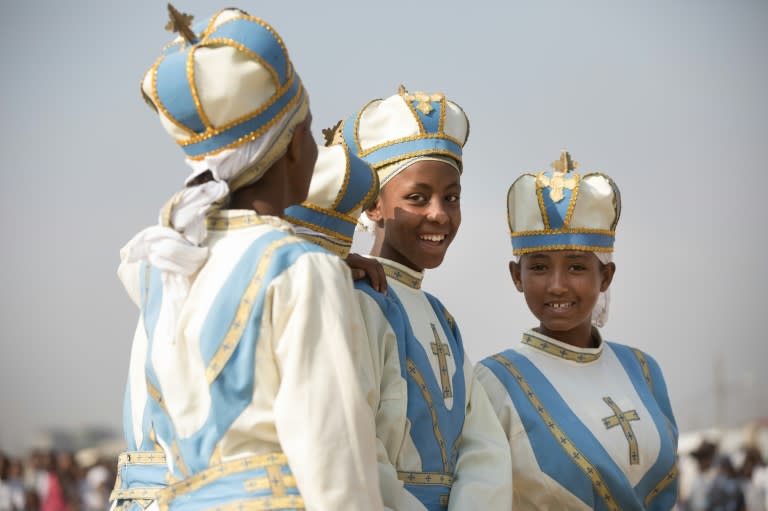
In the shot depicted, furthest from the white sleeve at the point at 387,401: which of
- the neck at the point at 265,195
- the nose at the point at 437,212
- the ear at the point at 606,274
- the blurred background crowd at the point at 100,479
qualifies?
the blurred background crowd at the point at 100,479

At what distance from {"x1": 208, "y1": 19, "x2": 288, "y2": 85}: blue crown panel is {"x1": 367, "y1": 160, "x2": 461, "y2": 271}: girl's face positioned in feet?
4.21

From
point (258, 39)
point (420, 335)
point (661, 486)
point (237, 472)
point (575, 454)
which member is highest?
point (258, 39)

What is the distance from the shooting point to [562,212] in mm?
4969

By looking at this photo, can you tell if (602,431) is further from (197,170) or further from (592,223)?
(197,170)

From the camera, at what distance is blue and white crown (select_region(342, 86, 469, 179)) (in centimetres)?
440

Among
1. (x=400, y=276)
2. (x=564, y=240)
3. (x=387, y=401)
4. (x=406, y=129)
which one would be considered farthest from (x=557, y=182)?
(x=387, y=401)

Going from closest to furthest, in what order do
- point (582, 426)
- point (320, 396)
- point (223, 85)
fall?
point (320, 396), point (223, 85), point (582, 426)

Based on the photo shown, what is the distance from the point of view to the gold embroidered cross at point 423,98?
4461 millimetres

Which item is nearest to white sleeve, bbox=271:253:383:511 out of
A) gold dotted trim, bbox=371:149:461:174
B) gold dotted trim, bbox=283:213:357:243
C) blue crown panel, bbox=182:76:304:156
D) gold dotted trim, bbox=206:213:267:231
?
gold dotted trim, bbox=206:213:267:231

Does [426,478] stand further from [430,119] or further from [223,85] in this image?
[223,85]

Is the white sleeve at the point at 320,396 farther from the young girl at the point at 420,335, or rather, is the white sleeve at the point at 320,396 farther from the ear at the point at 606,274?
the ear at the point at 606,274

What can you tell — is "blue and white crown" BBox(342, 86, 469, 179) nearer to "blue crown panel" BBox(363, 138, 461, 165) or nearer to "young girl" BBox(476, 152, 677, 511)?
"blue crown panel" BBox(363, 138, 461, 165)

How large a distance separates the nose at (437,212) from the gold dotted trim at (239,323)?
144cm

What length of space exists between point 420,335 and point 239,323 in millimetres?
1285
